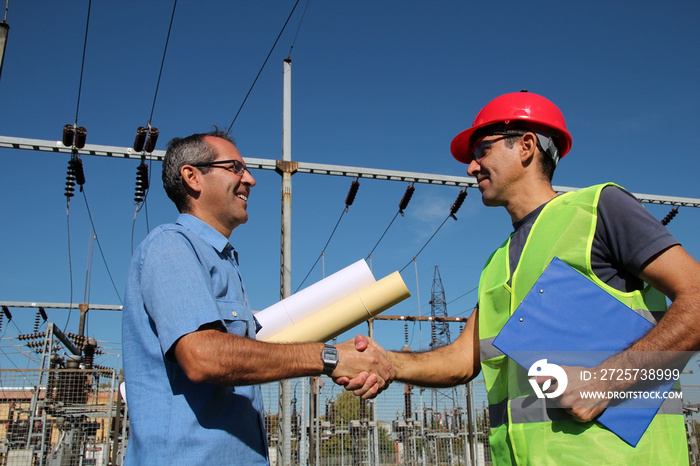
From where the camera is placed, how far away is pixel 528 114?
284 centimetres

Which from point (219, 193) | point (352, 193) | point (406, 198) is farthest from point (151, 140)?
point (219, 193)

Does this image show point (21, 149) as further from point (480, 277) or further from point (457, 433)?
point (457, 433)

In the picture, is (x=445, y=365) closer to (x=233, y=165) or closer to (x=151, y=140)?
(x=233, y=165)

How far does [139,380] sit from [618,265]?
1911mm

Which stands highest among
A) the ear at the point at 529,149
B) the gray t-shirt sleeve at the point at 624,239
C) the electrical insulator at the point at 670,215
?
the electrical insulator at the point at 670,215

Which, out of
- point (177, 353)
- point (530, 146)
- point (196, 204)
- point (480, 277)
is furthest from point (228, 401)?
point (530, 146)

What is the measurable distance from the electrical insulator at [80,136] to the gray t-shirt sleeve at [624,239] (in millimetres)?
7266

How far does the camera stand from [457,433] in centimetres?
1655

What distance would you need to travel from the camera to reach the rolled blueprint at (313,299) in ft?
9.60

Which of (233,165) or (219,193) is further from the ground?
(233,165)

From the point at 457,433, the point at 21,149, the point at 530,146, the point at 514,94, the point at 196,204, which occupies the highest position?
the point at 21,149

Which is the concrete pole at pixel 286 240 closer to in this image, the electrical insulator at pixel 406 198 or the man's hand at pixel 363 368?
the electrical insulator at pixel 406 198

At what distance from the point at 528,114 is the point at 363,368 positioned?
1530 millimetres

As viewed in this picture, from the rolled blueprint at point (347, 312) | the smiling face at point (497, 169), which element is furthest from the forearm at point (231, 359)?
the smiling face at point (497, 169)
